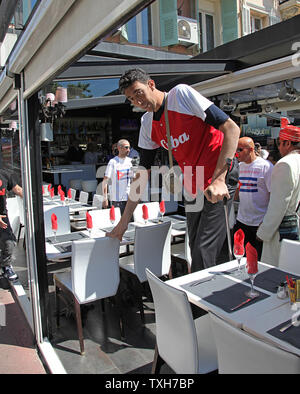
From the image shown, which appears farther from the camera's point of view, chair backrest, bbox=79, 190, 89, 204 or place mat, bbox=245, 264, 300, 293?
chair backrest, bbox=79, 190, 89, 204

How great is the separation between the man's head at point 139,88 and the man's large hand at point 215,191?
714mm

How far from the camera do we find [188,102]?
189cm

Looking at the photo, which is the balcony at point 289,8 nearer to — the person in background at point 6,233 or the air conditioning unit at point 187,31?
the air conditioning unit at point 187,31

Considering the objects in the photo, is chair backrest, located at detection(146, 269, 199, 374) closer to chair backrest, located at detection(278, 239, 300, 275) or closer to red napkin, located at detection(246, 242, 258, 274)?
red napkin, located at detection(246, 242, 258, 274)

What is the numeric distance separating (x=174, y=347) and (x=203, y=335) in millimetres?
284

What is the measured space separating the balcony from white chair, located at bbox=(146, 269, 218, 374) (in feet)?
29.4

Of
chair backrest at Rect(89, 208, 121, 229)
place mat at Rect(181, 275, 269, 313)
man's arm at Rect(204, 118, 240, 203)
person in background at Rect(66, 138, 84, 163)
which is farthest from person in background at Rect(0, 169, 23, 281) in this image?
person in background at Rect(66, 138, 84, 163)

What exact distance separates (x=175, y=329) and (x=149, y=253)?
57.5 inches

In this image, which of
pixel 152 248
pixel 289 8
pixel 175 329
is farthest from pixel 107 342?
pixel 289 8

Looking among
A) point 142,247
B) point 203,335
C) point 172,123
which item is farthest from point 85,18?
point 142,247

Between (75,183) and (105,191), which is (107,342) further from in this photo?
(75,183)

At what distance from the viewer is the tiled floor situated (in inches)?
96.7

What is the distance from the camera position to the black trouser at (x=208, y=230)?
206cm

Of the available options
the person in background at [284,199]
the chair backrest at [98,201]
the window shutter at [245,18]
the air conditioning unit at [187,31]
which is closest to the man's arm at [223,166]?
the person in background at [284,199]
